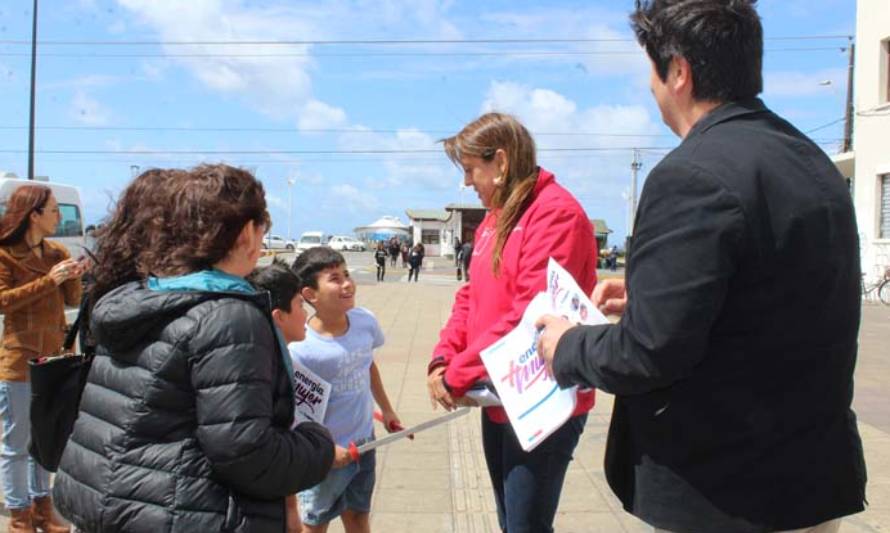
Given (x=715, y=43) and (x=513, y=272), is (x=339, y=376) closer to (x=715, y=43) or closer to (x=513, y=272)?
(x=513, y=272)

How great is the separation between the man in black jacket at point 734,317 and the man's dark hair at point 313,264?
6.36 feet

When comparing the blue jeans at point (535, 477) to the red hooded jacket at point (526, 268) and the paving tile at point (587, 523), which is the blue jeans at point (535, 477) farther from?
the paving tile at point (587, 523)

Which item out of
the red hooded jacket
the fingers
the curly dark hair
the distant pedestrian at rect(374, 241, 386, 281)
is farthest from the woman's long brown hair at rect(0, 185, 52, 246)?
the distant pedestrian at rect(374, 241, 386, 281)

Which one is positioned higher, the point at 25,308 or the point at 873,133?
the point at 873,133

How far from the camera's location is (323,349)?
11.4 ft

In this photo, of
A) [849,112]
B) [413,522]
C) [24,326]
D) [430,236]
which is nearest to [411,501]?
[413,522]

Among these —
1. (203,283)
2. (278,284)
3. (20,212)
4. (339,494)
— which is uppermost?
(20,212)

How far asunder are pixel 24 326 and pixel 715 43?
3809 mm

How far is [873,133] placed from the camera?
2097 cm

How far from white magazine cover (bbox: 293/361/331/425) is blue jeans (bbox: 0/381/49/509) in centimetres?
176

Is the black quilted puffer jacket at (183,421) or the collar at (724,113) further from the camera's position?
the black quilted puffer jacket at (183,421)

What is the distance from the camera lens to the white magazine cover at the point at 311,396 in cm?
329

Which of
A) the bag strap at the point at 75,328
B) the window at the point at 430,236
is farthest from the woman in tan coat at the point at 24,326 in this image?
the window at the point at 430,236

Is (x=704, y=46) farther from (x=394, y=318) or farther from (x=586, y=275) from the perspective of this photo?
(x=394, y=318)
